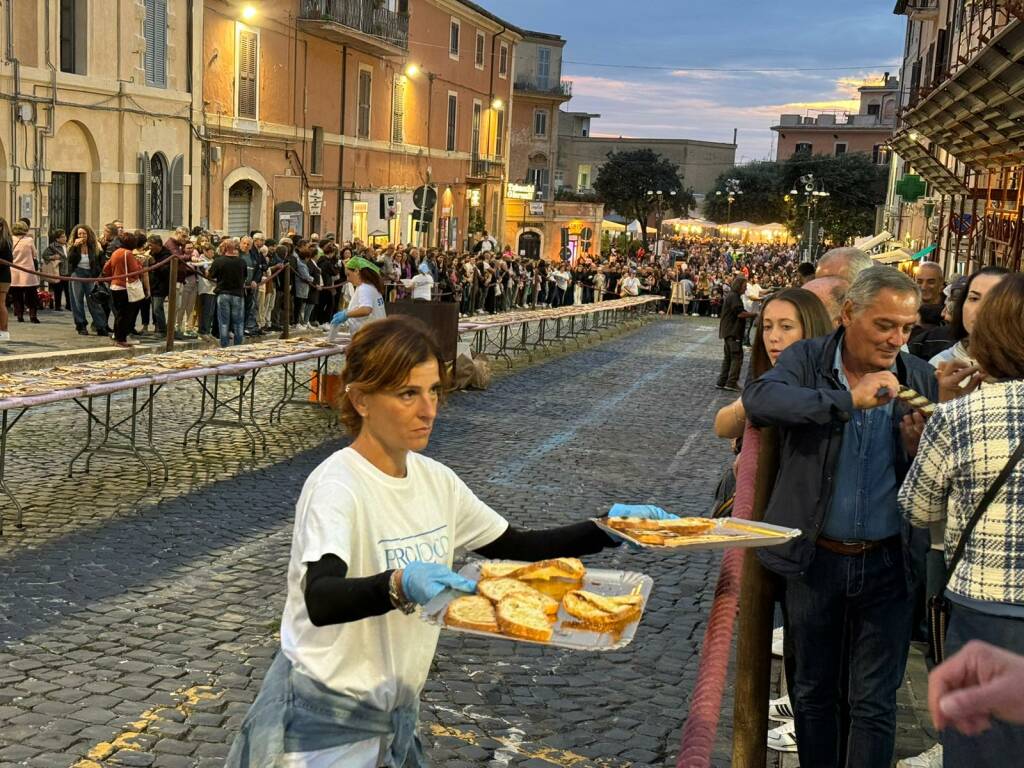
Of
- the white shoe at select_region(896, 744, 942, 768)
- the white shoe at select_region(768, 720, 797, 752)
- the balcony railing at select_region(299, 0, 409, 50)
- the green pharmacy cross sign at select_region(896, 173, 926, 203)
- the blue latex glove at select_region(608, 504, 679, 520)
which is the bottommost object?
the white shoe at select_region(768, 720, 797, 752)

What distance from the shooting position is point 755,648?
4016mm

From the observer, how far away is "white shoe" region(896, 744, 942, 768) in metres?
4.75

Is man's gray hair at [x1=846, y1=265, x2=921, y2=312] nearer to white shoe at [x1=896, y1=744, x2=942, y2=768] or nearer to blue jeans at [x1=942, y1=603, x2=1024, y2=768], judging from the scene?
blue jeans at [x1=942, y1=603, x2=1024, y2=768]

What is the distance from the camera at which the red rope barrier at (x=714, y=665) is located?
7.96ft

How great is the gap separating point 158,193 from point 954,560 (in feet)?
82.1

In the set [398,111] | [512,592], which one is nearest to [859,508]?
[512,592]

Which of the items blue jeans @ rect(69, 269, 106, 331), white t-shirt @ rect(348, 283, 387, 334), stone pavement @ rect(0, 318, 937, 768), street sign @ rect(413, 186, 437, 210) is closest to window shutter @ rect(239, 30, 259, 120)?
street sign @ rect(413, 186, 437, 210)

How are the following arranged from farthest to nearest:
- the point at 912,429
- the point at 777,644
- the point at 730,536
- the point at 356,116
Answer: the point at 356,116
the point at 777,644
the point at 912,429
the point at 730,536

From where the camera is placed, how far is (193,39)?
27.2m

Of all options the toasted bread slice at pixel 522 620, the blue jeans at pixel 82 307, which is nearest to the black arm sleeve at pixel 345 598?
the toasted bread slice at pixel 522 620

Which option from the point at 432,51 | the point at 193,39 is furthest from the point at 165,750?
the point at 432,51

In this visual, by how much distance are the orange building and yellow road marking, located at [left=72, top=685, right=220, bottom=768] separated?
67.0 ft

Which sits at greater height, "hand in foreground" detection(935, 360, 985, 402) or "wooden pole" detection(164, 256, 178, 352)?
"hand in foreground" detection(935, 360, 985, 402)

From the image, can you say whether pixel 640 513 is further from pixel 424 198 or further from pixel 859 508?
pixel 424 198
